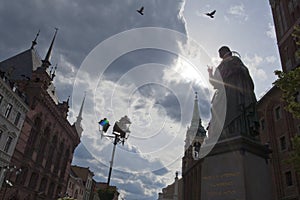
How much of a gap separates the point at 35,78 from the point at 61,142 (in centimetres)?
1447

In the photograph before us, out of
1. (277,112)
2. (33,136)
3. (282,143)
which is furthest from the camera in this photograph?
(33,136)

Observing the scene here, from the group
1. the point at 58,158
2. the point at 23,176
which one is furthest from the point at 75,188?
the point at 23,176

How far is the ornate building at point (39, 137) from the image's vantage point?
33781 millimetres

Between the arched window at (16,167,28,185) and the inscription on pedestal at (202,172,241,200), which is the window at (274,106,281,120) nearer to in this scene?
the inscription on pedestal at (202,172,241,200)

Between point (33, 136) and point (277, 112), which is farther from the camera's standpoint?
point (33, 136)

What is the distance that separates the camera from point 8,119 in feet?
94.9

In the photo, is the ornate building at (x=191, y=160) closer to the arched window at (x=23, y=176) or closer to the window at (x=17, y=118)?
the arched window at (x=23, y=176)

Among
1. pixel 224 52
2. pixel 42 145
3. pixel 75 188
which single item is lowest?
pixel 75 188

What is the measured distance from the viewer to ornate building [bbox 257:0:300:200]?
25.0 meters

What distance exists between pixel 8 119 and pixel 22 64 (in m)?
17.7

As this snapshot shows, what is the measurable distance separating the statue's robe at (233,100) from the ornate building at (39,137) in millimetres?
29332

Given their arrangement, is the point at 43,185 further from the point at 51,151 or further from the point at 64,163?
the point at 64,163

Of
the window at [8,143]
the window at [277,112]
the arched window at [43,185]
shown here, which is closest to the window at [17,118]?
the window at [8,143]

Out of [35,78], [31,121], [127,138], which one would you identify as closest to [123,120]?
[127,138]
